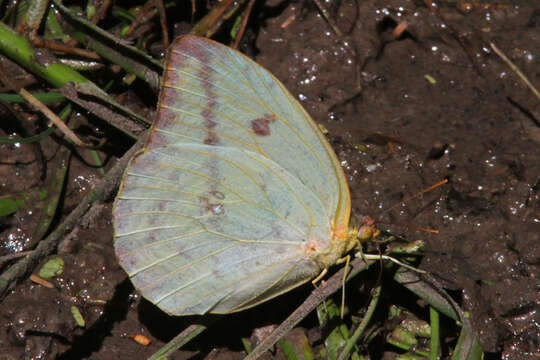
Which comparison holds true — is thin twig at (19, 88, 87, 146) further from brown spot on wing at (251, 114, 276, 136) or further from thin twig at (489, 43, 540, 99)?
thin twig at (489, 43, 540, 99)

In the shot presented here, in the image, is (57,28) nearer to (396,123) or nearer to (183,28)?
(183,28)

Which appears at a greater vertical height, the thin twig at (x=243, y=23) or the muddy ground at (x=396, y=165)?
the thin twig at (x=243, y=23)

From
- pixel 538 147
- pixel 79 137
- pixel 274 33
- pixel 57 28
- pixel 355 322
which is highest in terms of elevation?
pixel 57 28

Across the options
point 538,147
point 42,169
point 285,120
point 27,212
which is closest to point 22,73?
point 42,169

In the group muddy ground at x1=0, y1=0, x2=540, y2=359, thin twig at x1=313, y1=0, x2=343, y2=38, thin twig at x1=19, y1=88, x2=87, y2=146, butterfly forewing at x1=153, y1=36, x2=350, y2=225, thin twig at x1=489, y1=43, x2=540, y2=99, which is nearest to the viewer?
butterfly forewing at x1=153, y1=36, x2=350, y2=225

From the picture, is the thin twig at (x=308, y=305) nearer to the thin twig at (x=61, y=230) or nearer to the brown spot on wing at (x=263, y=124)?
the brown spot on wing at (x=263, y=124)

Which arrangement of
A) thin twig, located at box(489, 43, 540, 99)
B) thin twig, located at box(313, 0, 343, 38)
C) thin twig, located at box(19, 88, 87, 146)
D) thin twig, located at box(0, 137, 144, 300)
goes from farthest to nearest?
thin twig, located at box(313, 0, 343, 38), thin twig, located at box(489, 43, 540, 99), thin twig, located at box(19, 88, 87, 146), thin twig, located at box(0, 137, 144, 300)

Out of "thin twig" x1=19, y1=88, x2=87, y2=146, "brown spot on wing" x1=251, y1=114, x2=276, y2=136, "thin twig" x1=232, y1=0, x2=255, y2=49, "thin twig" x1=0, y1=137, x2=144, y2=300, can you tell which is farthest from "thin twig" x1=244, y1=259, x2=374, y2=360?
"thin twig" x1=232, y1=0, x2=255, y2=49

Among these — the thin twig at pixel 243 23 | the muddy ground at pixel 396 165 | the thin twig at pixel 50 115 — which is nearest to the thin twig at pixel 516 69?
the muddy ground at pixel 396 165

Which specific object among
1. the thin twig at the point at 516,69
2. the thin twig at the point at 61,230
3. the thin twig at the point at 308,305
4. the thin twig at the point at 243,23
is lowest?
the thin twig at the point at 308,305
